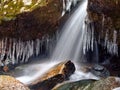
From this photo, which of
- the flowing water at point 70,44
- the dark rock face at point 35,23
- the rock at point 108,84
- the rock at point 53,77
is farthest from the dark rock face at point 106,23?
the rock at point 108,84

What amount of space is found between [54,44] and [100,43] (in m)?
2.22

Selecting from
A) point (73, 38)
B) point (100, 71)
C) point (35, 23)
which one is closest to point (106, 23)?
point (100, 71)

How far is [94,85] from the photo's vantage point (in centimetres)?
1156

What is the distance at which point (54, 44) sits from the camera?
16516 millimetres

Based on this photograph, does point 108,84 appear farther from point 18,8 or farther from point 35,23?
point 18,8

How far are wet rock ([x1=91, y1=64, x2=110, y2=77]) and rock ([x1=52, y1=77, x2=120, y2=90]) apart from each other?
6.06ft

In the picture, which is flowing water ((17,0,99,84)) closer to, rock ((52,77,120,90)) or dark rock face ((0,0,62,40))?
dark rock face ((0,0,62,40))

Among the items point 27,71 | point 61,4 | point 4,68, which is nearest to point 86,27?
point 61,4

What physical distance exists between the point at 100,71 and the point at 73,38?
6.66 feet

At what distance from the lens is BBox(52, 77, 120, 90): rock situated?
11242 mm

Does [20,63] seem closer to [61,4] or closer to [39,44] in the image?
[39,44]

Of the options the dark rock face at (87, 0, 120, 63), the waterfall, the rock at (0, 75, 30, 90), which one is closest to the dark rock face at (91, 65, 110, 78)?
the dark rock face at (87, 0, 120, 63)

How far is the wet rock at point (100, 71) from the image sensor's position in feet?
47.8

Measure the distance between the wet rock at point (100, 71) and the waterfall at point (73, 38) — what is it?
118 cm
